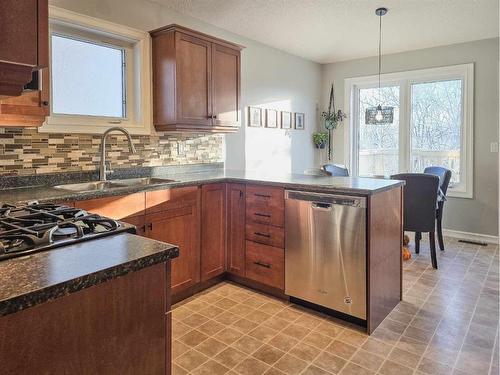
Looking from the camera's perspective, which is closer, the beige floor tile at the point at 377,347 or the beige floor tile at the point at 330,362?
the beige floor tile at the point at 330,362

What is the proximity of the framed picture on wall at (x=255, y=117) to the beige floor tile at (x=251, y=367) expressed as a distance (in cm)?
290

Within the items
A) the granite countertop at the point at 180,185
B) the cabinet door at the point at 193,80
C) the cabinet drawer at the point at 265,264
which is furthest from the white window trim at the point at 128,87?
the cabinet drawer at the point at 265,264

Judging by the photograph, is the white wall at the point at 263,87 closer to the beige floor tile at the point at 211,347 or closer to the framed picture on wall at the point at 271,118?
the framed picture on wall at the point at 271,118

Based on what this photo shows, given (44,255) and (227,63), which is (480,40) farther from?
(44,255)

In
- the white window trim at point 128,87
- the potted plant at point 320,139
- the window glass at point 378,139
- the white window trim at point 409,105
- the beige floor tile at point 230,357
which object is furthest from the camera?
the potted plant at point 320,139

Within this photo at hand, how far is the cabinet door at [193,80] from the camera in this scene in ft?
10.1

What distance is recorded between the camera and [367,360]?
2.04m

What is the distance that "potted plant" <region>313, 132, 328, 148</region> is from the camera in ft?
18.1

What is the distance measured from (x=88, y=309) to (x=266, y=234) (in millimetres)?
2055

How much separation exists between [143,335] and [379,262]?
1836mm

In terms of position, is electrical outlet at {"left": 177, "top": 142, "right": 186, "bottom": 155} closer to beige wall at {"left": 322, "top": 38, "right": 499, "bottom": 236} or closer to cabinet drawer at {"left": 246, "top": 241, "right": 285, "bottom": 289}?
cabinet drawer at {"left": 246, "top": 241, "right": 285, "bottom": 289}

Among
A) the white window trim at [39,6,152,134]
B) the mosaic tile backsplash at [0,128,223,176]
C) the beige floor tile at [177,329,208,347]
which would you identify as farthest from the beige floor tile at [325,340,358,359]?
the white window trim at [39,6,152,134]

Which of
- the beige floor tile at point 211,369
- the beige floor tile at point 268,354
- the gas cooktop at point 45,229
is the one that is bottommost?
the beige floor tile at point 211,369

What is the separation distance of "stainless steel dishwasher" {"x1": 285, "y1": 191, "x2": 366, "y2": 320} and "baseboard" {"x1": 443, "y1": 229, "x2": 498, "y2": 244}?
294 cm
